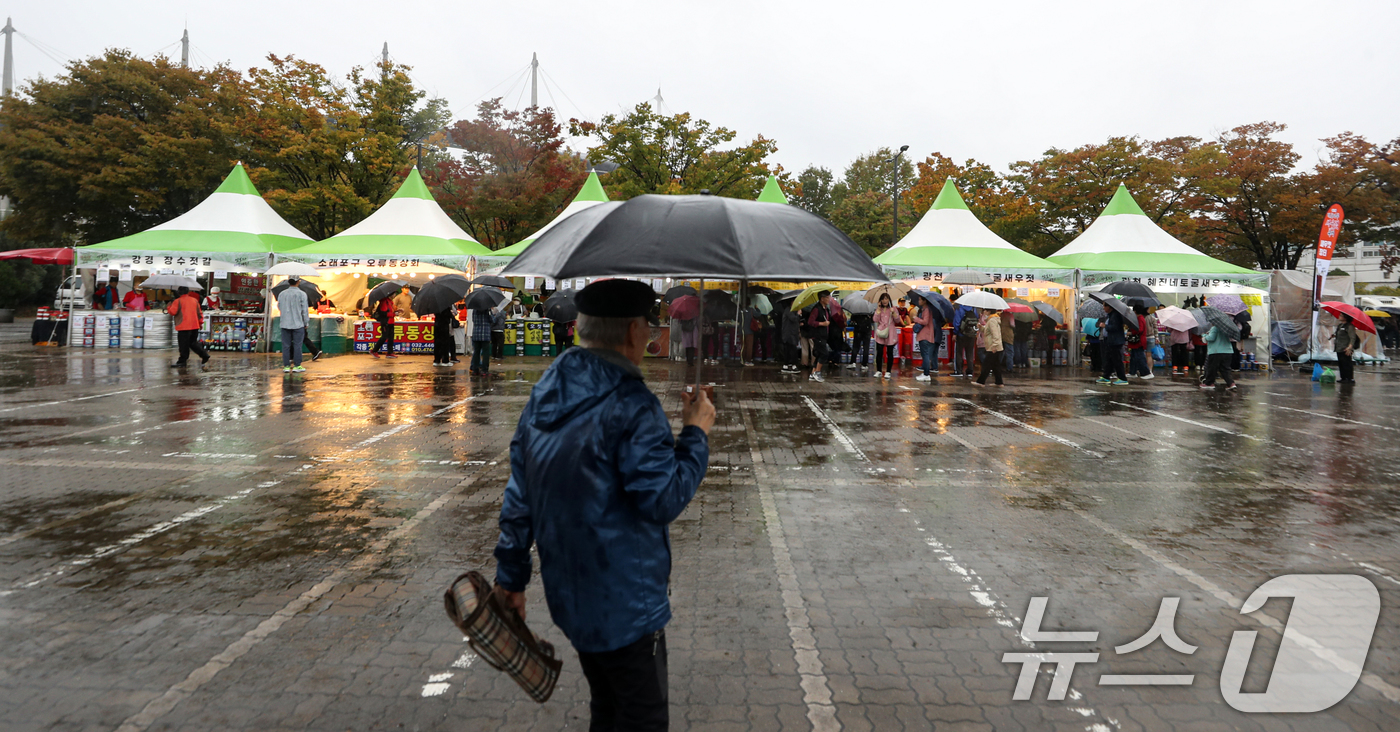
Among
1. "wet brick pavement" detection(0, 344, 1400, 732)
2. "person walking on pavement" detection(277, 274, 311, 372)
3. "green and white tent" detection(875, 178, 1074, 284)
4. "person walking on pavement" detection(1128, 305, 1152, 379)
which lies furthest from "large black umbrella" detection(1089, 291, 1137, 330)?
"person walking on pavement" detection(277, 274, 311, 372)

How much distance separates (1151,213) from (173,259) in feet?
116

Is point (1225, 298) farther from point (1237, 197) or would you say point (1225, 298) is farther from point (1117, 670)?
point (1117, 670)

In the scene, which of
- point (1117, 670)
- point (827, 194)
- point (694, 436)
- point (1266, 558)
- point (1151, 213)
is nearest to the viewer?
point (694, 436)

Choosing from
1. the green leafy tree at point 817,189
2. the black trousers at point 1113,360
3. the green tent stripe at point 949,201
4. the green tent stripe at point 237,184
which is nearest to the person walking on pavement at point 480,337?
the green tent stripe at point 237,184

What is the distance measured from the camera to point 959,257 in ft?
77.2

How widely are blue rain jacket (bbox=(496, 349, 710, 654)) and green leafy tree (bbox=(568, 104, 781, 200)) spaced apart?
30668 millimetres

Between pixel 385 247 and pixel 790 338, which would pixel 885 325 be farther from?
pixel 385 247

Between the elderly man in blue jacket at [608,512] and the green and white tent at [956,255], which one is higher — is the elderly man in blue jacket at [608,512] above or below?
below

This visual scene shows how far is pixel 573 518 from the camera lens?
235 centimetres

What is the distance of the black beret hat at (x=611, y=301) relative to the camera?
2541 mm

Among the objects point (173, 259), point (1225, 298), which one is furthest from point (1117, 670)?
point (173, 259)

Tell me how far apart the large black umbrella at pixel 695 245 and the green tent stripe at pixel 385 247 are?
20130 millimetres

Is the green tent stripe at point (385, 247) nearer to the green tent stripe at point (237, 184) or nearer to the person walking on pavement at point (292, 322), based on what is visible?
the green tent stripe at point (237, 184)

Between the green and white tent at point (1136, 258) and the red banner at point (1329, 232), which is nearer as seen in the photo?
the red banner at point (1329, 232)
